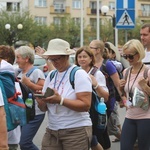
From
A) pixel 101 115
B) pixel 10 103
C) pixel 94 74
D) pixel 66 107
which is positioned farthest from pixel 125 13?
pixel 10 103

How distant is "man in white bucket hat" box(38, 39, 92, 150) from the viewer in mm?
4551

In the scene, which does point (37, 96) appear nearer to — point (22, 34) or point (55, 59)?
point (55, 59)

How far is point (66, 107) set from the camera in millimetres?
4562

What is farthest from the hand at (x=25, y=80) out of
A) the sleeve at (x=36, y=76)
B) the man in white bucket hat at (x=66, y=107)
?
the man in white bucket hat at (x=66, y=107)

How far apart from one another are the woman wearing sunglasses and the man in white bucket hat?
0.80 m

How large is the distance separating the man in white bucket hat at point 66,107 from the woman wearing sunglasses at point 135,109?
0.80 meters

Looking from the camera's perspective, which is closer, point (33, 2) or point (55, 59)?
point (55, 59)

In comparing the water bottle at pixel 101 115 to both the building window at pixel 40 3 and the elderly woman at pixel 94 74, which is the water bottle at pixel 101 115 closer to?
the elderly woman at pixel 94 74

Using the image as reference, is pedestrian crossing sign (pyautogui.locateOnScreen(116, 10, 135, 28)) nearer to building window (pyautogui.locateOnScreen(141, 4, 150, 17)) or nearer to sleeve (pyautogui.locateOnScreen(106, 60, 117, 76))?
sleeve (pyautogui.locateOnScreen(106, 60, 117, 76))

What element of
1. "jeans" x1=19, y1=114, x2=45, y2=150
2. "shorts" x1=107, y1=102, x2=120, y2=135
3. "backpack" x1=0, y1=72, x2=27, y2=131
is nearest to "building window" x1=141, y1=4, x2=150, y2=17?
"shorts" x1=107, y1=102, x2=120, y2=135

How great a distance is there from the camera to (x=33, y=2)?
72.9 meters

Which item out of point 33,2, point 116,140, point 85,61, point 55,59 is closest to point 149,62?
point 85,61

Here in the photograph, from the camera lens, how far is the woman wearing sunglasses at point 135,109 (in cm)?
526

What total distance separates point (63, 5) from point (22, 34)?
92.5 feet
